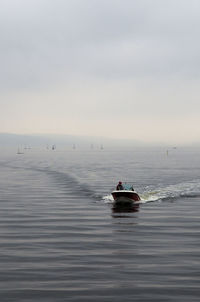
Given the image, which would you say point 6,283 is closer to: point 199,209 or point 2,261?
point 2,261

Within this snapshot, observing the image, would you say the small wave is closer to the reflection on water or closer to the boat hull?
the boat hull

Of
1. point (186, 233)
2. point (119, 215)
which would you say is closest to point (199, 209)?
point (119, 215)

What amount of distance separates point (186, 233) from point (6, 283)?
13543 mm

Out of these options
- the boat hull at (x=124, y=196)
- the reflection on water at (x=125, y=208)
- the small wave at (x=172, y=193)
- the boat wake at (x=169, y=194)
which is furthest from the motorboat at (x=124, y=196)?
the small wave at (x=172, y=193)

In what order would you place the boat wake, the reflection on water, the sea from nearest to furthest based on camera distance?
the sea, the reflection on water, the boat wake

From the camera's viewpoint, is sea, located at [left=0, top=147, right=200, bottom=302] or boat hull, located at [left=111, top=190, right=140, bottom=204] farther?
boat hull, located at [left=111, top=190, right=140, bottom=204]

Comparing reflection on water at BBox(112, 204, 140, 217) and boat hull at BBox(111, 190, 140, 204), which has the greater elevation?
boat hull at BBox(111, 190, 140, 204)

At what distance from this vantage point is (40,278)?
16.6 m

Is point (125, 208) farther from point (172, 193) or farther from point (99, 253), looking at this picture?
point (99, 253)

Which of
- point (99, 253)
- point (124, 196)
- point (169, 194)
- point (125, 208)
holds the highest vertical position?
point (124, 196)

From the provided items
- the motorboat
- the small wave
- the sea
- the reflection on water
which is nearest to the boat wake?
the small wave

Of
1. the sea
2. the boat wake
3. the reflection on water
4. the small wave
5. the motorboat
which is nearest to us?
the sea

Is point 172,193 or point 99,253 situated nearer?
point 99,253

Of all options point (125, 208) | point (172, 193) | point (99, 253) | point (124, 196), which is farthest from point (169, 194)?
point (99, 253)
